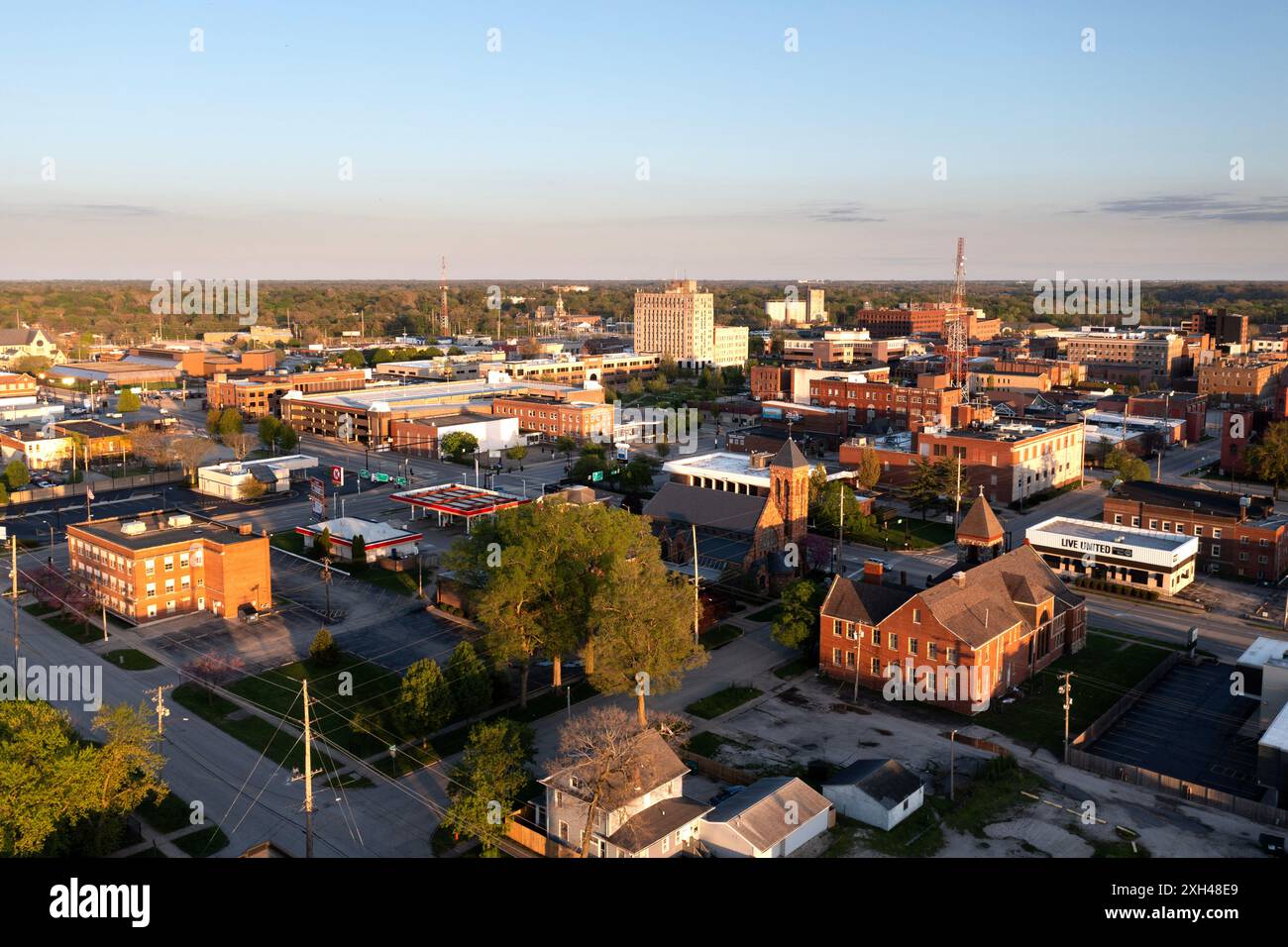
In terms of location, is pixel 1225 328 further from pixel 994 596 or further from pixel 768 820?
pixel 768 820

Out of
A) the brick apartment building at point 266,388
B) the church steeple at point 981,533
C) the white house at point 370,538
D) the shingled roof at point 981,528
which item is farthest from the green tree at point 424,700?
the brick apartment building at point 266,388

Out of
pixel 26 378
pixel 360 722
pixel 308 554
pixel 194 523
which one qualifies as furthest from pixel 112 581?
pixel 26 378

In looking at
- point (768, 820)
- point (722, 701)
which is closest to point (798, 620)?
point (722, 701)

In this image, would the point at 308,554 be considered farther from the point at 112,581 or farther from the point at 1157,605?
the point at 1157,605

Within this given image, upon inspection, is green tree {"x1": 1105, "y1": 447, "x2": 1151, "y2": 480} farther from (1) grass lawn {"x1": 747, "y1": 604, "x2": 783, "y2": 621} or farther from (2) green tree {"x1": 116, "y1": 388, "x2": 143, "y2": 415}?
(2) green tree {"x1": 116, "y1": 388, "x2": 143, "y2": 415}

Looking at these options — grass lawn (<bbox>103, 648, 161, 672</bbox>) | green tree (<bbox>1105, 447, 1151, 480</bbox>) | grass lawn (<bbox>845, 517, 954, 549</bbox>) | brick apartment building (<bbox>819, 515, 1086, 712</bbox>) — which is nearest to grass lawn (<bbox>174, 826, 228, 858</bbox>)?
grass lawn (<bbox>103, 648, 161, 672</bbox>)

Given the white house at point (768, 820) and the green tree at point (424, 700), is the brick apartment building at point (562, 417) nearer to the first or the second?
the green tree at point (424, 700)
